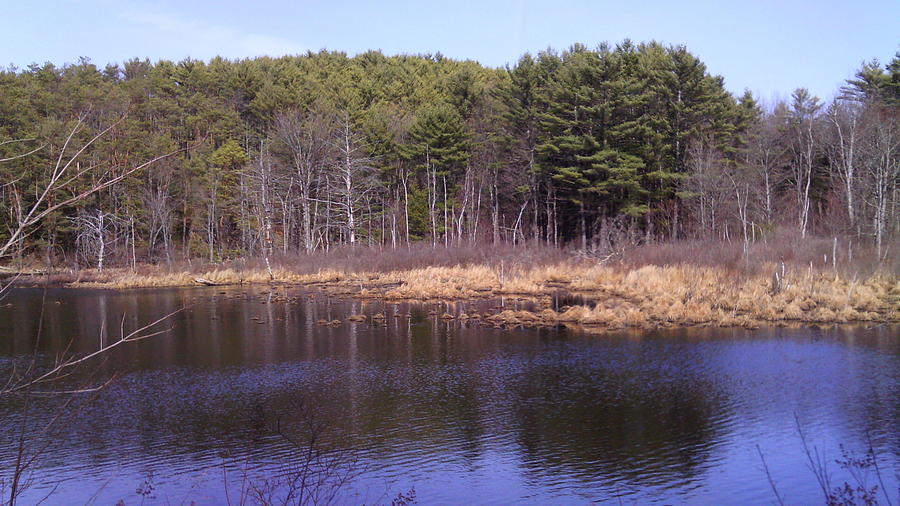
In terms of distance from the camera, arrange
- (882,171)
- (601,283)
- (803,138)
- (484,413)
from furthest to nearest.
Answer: (803,138) → (882,171) → (601,283) → (484,413)

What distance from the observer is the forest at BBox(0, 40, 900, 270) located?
3725cm

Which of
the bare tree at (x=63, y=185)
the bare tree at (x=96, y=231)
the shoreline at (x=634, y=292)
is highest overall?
the bare tree at (x=96, y=231)

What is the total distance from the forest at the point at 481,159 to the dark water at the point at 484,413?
1630 centimetres

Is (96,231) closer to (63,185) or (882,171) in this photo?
(882,171)

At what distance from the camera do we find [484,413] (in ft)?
40.8

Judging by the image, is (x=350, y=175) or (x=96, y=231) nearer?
(x=96, y=231)

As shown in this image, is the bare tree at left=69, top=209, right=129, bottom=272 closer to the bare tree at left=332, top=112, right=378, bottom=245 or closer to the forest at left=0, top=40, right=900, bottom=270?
the forest at left=0, top=40, right=900, bottom=270

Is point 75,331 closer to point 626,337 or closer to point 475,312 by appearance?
point 475,312

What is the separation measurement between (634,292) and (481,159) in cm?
2350

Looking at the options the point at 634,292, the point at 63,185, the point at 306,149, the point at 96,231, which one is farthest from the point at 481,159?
the point at 63,185

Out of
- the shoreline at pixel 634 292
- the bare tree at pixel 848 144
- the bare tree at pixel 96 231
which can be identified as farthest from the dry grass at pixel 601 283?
the bare tree at pixel 848 144

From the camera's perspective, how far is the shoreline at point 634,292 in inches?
837

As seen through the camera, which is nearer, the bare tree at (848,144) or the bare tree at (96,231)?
the bare tree at (848,144)

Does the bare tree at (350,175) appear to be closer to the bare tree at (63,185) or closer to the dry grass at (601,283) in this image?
the dry grass at (601,283)
